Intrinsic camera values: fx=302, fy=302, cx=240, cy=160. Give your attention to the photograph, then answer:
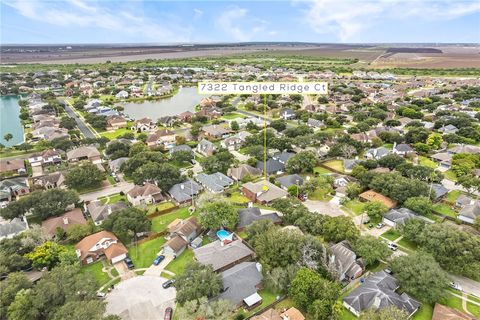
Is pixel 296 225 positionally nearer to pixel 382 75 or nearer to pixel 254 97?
pixel 254 97

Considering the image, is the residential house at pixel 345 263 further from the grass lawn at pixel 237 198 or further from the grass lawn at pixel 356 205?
the grass lawn at pixel 237 198

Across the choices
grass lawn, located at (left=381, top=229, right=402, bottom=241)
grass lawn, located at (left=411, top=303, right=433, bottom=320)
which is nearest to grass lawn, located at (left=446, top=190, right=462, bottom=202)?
grass lawn, located at (left=381, top=229, right=402, bottom=241)

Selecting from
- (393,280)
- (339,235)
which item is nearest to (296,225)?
(339,235)

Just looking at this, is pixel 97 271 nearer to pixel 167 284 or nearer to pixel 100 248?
pixel 100 248

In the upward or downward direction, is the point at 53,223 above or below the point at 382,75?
below

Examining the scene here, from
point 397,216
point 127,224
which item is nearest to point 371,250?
point 397,216

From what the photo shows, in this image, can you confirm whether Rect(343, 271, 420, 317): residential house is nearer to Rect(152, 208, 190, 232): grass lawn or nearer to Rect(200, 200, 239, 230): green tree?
Rect(200, 200, 239, 230): green tree
